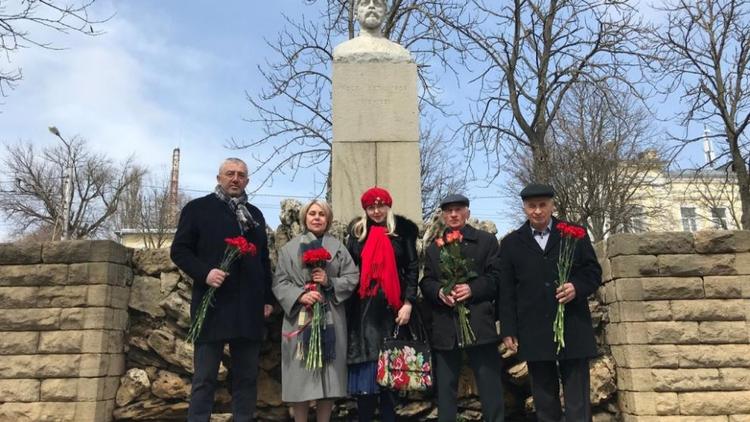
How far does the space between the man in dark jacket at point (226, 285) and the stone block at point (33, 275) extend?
5.57ft

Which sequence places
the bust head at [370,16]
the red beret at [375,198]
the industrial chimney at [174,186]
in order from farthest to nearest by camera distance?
the industrial chimney at [174,186] < the bust head at [370,16] < the red beret at [375,198]

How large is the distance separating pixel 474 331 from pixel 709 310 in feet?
7.72

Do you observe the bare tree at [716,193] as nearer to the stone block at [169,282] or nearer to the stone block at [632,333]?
the stone block at [632,333]

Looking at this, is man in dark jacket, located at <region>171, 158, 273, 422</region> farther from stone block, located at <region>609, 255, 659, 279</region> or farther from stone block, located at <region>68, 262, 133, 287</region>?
stone block, located at <region>609, 255, 659, 279</region>

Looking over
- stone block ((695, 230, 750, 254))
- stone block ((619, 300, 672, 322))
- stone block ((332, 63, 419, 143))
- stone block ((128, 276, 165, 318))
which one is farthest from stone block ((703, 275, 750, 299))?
stone block ((128, 276, 165, 318))

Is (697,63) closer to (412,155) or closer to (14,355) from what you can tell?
(412,155)

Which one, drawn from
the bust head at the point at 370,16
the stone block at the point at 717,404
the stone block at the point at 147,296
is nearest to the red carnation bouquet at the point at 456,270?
the stone block at the point at 717,404

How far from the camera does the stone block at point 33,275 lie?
4809 mm

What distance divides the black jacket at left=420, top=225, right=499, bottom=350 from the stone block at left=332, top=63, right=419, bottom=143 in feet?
8.09

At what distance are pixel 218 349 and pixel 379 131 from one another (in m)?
3.27

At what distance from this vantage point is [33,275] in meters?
4.82

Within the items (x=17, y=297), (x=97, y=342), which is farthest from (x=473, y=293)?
(x=17, y=297)

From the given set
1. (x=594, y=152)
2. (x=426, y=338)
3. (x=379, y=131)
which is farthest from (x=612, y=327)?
(x=594, y=152)

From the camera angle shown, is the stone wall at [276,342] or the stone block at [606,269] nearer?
the stone wall at [276,342]
